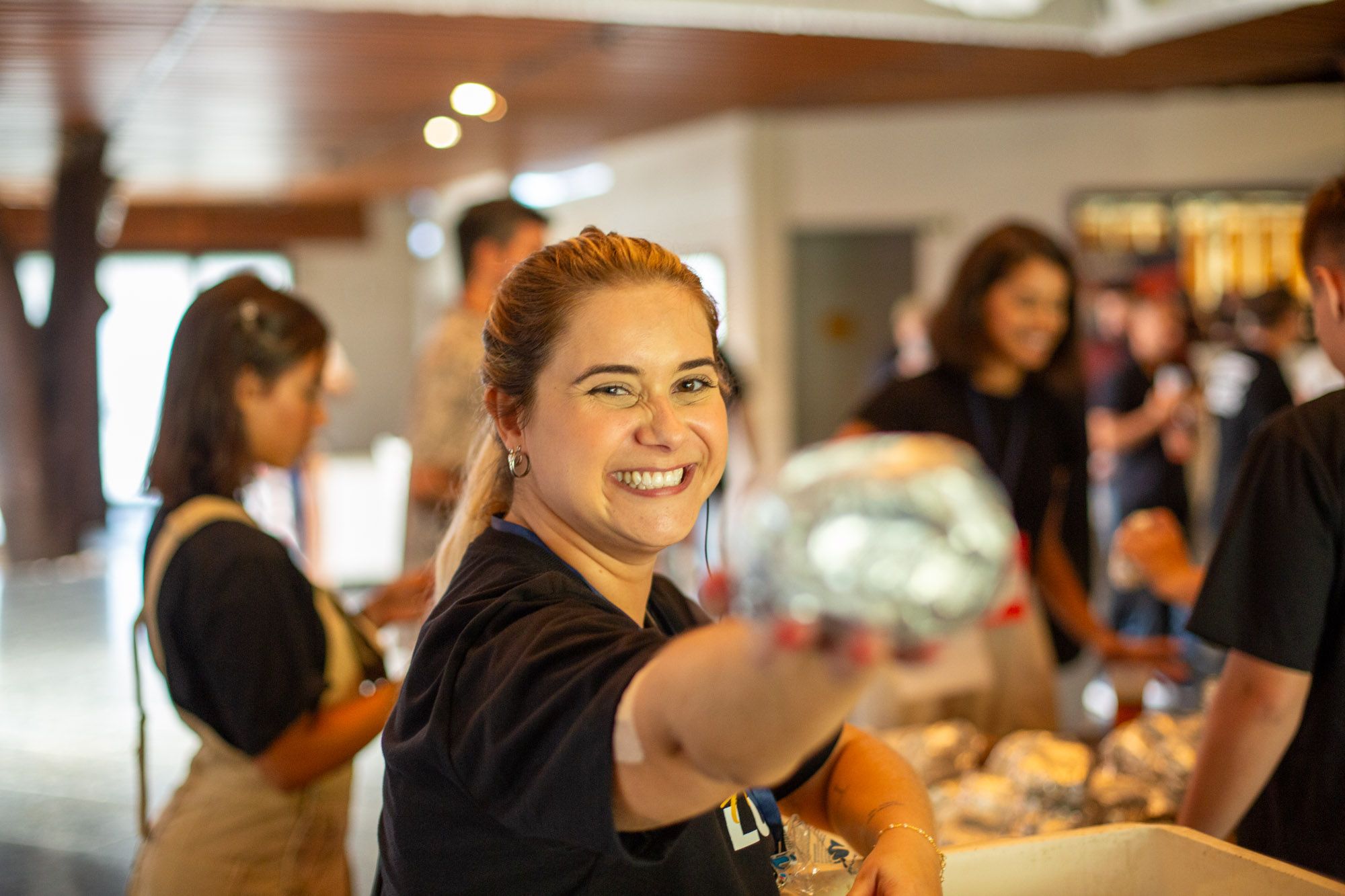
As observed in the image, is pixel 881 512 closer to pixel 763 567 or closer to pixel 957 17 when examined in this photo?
pixel 763 567

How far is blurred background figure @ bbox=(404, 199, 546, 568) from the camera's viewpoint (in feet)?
10.3

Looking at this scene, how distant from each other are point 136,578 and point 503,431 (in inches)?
334

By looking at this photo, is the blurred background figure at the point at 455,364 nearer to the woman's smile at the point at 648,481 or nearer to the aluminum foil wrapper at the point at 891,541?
the woman's smile at the point at 648,481

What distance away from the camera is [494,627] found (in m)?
0.97

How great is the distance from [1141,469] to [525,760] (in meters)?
5.61

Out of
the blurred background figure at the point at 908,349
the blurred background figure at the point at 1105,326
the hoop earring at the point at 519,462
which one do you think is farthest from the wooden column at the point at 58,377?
the hoop earring at the point at 519,462

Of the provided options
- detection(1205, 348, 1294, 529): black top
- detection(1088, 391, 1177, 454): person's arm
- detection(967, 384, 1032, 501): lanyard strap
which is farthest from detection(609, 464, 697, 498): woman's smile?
detection(1088, 391, 1177, 454): person's arm

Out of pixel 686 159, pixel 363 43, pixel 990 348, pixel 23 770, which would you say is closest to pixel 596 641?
pixel 990 348

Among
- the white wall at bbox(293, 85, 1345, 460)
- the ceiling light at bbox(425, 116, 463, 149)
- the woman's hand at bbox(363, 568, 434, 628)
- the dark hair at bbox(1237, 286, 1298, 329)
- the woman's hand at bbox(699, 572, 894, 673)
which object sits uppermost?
the ceiling light at bbox(425, 116, 463, 149)

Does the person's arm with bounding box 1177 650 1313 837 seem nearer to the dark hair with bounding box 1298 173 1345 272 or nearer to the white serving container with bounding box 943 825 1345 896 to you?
the white serving container with bounding box 943 825 1345 896

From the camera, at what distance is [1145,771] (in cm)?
187

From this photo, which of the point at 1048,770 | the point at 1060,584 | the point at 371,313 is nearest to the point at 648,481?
the point at 1048,770

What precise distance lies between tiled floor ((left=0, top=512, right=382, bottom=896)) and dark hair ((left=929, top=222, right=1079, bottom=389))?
2138 mm

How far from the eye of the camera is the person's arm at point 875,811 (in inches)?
45.7
